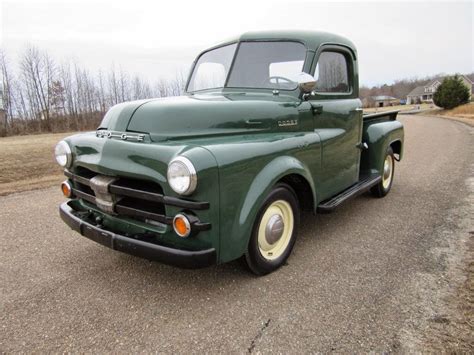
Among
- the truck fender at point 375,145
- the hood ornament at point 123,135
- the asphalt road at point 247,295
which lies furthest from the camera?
the truck fender at point 375,145

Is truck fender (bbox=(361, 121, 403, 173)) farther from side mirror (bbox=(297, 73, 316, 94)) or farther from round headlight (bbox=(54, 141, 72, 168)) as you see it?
round headlight (bbox=(54, 141, 72, 168))

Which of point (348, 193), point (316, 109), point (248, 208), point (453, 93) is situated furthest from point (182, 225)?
point (453, 93)

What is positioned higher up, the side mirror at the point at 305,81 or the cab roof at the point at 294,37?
the cab roof at the point at 294,37

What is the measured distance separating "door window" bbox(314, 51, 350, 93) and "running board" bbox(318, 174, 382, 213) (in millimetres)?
1166

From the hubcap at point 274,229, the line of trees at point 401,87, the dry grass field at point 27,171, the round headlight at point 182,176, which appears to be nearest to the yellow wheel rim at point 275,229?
the hubcap at point 274,229

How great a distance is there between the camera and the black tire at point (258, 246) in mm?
2775

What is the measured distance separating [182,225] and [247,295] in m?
0.82

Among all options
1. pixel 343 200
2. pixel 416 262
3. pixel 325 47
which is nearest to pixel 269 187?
pixel 343 200

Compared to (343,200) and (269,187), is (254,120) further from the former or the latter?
(343,200)

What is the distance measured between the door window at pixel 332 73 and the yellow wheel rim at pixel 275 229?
1.40 metres

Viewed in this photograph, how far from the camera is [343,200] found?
12.3 feet

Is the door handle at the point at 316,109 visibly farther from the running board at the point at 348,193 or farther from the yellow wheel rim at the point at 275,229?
the yellow wheel rim at the point at 275,229

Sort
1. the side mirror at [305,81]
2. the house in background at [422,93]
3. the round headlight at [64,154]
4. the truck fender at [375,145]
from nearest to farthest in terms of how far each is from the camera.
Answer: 1. the round headlight at [64,154]
2. the side mirror at [305,81]
3. the truck fender at [375,145]
4. the house in background at [422,93]

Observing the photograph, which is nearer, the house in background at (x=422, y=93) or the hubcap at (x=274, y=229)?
the hubcap at (x=274, y=229)
